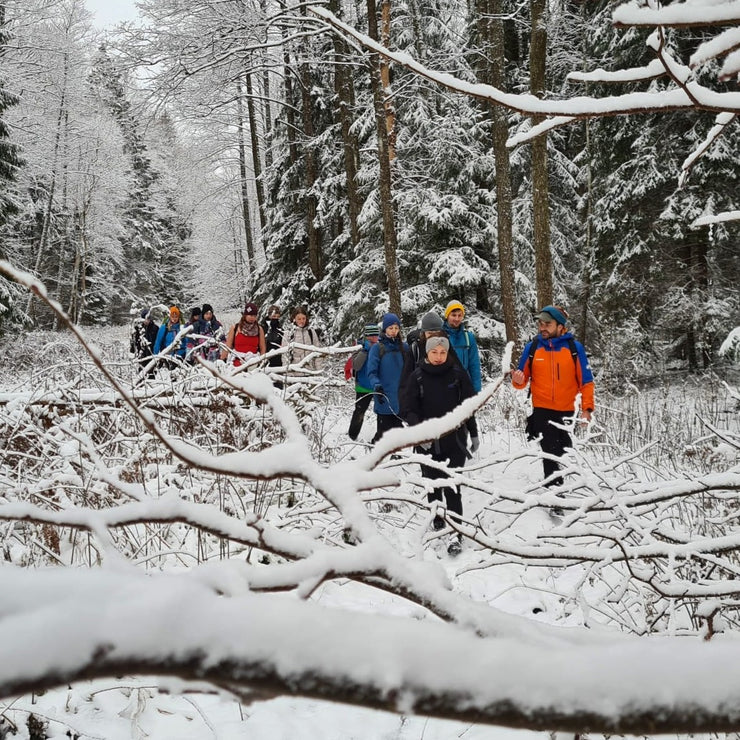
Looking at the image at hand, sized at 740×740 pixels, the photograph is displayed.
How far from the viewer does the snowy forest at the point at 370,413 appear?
32 cm

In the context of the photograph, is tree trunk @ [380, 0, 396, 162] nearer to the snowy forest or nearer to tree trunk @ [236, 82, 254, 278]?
the snowy forest

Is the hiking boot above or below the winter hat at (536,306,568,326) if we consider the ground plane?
below

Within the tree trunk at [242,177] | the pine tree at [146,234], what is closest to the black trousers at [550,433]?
the tree trunk at [242,177]

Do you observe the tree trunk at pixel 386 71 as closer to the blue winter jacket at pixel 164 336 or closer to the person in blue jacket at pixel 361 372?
the blue winter jacket at pixel 164 336

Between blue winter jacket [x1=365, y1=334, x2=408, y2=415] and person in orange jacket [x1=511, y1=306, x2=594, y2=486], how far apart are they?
1.66 metres

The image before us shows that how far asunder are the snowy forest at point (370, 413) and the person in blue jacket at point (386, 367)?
57 cm

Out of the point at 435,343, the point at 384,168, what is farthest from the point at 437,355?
the point at 384,168

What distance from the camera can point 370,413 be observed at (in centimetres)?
931

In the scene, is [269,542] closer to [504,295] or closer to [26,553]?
[26,553]

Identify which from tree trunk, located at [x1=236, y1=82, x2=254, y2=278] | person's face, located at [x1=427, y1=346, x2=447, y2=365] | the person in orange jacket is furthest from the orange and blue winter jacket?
tree trunk, located at [x1=236, y1=82, x2=254, y2=278]

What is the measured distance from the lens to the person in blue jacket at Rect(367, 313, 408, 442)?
6.39m

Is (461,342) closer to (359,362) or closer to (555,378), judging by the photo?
(555,378)

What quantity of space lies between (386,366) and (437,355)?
1.77 metres

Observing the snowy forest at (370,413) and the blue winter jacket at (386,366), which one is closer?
the snowy forest at (370,413)
